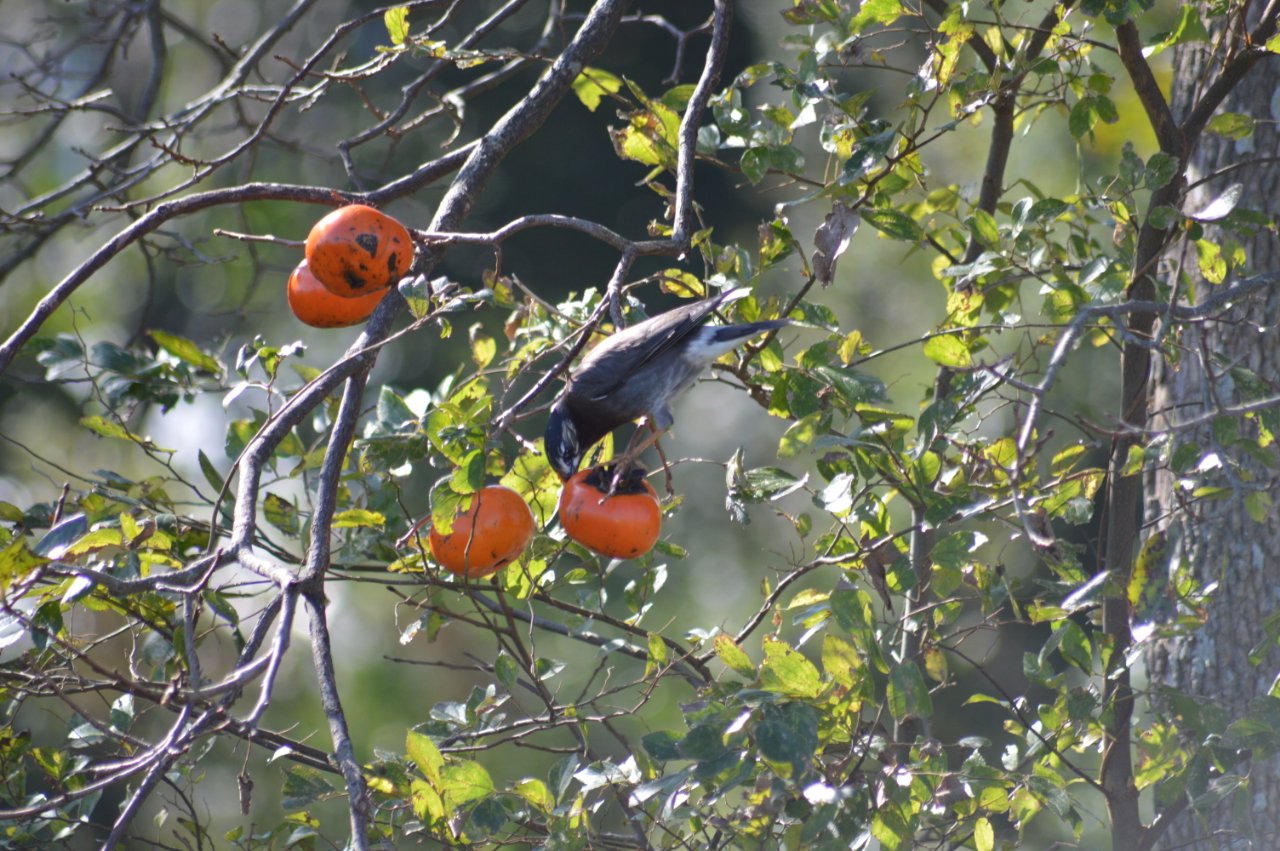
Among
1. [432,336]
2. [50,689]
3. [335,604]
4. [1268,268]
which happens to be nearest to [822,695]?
[50,689]

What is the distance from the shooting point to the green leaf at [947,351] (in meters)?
2.11

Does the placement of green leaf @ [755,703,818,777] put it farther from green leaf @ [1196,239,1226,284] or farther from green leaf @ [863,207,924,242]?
green leaf @ [1196,239,1226,284]

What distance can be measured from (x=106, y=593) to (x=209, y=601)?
222 millimetres

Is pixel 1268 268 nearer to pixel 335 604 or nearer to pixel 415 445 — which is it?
pixel 415 445

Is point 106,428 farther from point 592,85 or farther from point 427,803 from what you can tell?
point 592,85

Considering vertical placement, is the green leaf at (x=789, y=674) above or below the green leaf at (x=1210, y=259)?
below

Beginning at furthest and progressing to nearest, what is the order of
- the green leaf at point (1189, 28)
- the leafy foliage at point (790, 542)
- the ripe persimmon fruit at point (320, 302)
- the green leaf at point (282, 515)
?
the green leaf at point (282, 515)
the green leaf at point (1189, 28)
the ripe persimmon fruit at point (320, 302)
the leafy foliage at point (790, 542)

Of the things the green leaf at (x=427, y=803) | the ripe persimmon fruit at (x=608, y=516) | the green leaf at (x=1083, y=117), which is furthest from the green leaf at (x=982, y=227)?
the green leaf at (x=427, y=803)

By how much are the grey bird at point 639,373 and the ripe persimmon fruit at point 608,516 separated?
39cm

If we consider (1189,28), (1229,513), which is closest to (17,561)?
(1189,28)

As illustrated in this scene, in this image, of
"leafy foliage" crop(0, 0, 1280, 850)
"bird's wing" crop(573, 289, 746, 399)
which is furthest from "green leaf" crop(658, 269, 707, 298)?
"bird's wing" crop(573, 289, 746, 399)

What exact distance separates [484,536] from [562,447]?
50 centimetres

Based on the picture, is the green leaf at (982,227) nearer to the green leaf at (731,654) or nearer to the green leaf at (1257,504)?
the green leaf at (1257,504)

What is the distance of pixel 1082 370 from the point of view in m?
5.77
